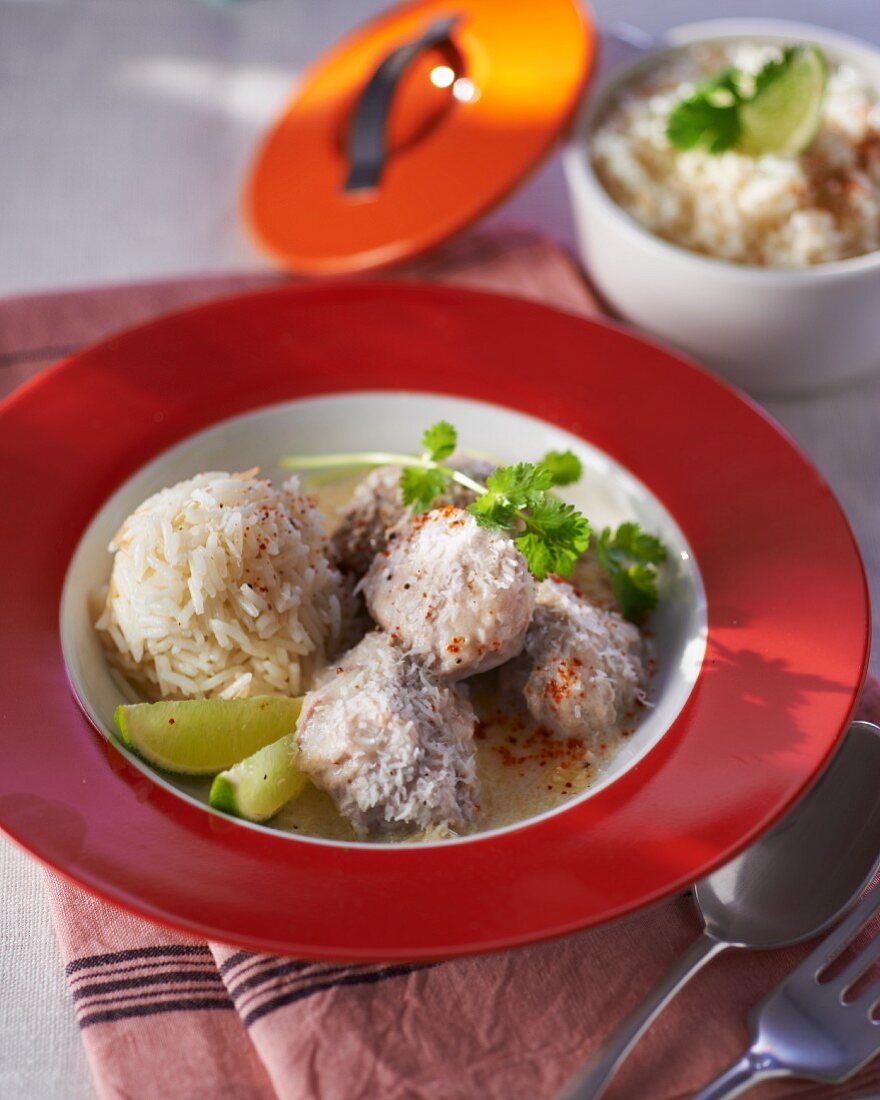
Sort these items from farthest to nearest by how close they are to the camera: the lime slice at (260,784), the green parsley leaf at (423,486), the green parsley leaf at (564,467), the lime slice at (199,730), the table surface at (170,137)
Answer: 1. the table surface at (170,137)
2. the green parsley leaf at (564,467)
3. the green parsley leaf at (423,486)
4. the lime slice at (199,730)
5. the lime slice at (260,784)

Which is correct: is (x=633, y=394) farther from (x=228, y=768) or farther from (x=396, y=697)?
(x=228, y=768)

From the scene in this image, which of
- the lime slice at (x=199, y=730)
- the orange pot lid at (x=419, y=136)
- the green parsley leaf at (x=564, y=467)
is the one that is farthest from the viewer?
the orange pot lid at (x=419, y=136)

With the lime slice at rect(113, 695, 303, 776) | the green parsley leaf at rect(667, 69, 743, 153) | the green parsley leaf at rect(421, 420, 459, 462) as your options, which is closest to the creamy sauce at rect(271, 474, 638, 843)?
the lime slice at rect(113, 695, 303, 776)

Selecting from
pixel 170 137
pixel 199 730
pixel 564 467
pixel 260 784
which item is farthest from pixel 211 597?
pixel 170 137

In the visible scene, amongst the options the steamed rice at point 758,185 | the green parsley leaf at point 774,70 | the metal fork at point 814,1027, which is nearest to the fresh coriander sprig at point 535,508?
the metal fork at point 814,1027

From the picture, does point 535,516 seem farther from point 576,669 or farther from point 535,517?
point 576,669

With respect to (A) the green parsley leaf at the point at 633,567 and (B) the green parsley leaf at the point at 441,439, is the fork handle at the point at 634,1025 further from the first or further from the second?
(B) the green parsley leaf at the point at 441,439

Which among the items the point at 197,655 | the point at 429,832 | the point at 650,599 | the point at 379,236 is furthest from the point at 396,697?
the point at 379,236
